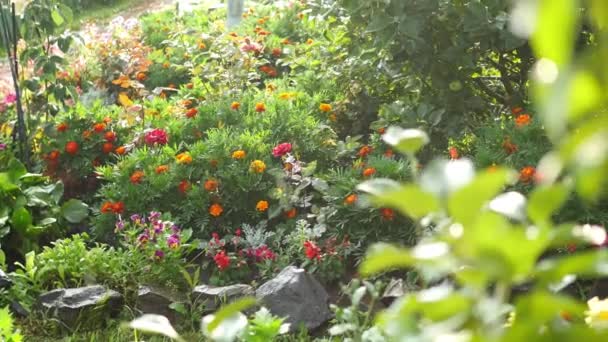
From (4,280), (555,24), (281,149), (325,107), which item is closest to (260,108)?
(325,107)

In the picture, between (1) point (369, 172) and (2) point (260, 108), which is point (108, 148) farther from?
(1) point (369, 172)

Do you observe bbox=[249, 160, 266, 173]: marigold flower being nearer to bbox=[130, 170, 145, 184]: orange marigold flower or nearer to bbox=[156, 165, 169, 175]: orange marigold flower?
bbox=[156, 165, 169, 175]: orange marigold flower

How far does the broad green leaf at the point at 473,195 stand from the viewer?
24.6 inches

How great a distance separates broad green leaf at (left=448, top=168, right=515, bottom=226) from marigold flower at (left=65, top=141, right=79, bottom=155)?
12.2ft

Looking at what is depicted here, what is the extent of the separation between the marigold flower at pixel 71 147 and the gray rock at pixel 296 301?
165 centimetres

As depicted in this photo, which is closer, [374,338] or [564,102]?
[564,102]

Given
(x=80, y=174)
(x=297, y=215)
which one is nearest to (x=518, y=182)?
(x=297, y=215)

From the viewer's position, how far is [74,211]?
3766 mm

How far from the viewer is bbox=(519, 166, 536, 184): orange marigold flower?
2.92 meters

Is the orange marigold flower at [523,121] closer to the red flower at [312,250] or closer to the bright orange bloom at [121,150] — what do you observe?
the red flower at [312,250]

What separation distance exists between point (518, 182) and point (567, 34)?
2.62m

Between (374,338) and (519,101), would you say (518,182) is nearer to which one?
(519,101)

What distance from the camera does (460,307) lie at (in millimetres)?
672

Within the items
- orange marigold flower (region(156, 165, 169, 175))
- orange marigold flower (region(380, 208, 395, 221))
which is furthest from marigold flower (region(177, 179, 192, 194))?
orange marigold flower (region(380, 208, 395, 221))
